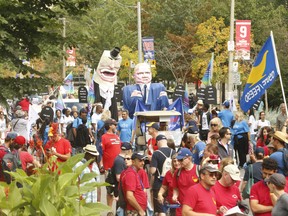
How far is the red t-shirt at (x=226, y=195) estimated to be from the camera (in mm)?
11445

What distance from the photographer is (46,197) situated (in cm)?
855

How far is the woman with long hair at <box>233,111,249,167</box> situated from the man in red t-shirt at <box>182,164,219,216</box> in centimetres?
1342

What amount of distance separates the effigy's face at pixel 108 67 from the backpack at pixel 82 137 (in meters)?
9.04

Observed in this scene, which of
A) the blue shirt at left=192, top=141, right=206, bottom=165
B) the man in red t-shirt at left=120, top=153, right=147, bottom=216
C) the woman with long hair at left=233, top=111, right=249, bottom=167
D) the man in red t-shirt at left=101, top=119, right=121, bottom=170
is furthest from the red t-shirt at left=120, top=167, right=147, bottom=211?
the woman with long hair at left=233, top=111, right=249, bottom=167

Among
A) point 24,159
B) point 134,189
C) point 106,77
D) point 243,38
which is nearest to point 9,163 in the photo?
point 24,159

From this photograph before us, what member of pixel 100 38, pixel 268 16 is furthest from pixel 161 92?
pixel 100 38

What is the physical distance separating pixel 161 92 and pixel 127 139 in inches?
107

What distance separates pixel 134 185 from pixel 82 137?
1022 centimetres

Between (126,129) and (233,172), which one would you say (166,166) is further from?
(126,129)

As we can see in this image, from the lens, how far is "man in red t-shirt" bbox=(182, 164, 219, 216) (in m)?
10.5

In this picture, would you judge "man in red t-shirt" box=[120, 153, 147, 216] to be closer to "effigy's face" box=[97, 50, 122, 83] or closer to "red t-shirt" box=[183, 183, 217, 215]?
"red t-shirt" box=[183, 183, 217, 215]

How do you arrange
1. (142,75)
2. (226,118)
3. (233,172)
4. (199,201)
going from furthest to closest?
(142,75)
(226,118)
(233,172)
(199,201)

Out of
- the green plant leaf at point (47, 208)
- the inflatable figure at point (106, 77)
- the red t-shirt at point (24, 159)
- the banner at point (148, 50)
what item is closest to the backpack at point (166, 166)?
the red t-shirt at point (24, 159)

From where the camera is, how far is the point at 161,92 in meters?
24.7
